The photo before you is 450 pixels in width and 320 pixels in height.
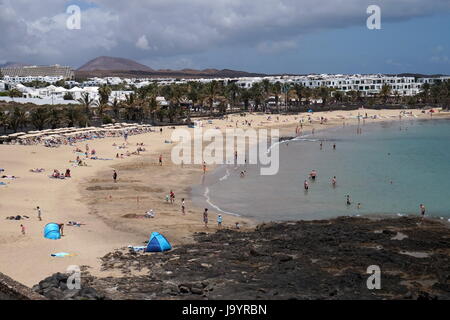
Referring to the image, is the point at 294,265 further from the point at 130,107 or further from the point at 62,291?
the point at 130,107

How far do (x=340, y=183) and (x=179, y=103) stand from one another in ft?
171

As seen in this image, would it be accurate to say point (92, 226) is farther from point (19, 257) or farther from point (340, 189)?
point (340, 189)

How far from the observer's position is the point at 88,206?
79.6 feet

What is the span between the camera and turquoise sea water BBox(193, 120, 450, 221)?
83.5 ft

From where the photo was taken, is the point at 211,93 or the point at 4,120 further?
the point at 211,93

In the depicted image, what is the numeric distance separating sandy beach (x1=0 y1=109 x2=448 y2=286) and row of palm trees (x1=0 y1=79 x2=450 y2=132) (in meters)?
13.1

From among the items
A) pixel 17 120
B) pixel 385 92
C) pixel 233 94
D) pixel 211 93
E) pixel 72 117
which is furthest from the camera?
pixel 385 92

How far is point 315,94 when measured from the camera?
10544 centimetres

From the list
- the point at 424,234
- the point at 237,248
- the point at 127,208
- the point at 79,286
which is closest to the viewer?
the point at 79,286

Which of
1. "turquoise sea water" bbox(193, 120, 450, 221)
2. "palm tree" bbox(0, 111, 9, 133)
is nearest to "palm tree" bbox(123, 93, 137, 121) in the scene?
"palm tree" bbox(0, 111, 9, 133)

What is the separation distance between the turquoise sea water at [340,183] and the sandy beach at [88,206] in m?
2.20

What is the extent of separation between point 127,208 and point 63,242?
6.39m

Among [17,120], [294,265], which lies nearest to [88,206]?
[294,265]
